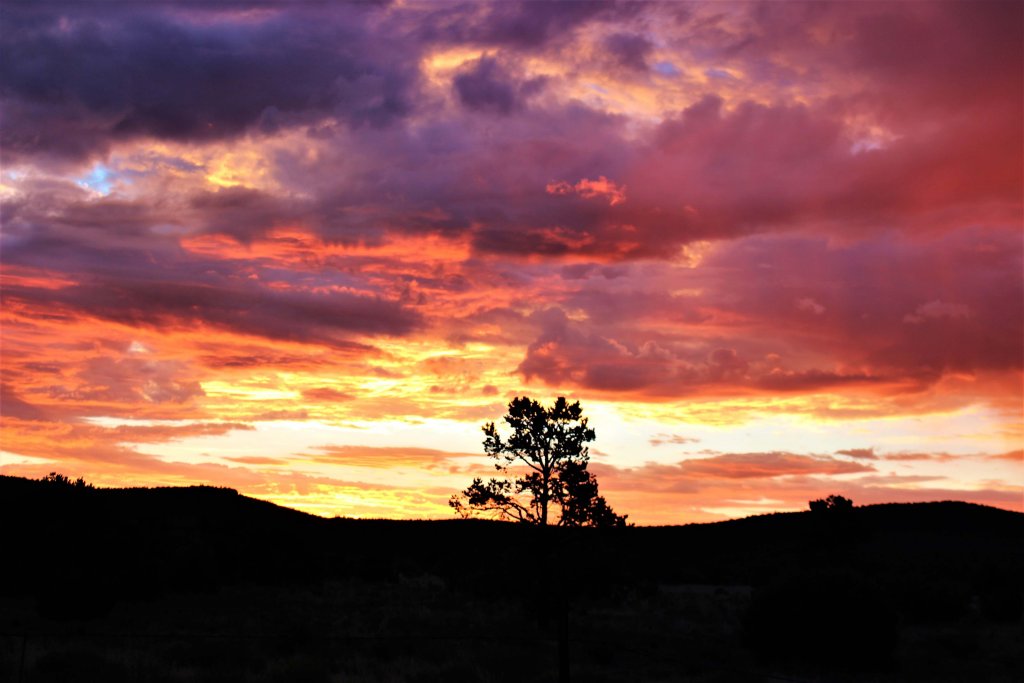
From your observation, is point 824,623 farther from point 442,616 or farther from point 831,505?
point 831,505

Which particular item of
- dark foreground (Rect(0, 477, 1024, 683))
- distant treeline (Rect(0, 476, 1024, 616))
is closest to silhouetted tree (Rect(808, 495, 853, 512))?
distant treeline (Rect(0, 476, 1024, 616))

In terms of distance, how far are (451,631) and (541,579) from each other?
4.62 metres

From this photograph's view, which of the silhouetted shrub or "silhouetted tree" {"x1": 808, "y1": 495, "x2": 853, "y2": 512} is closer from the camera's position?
the silhouetted shrub

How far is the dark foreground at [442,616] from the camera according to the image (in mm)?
31000

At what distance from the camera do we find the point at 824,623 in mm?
36750

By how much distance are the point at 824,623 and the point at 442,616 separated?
18836 millimetres

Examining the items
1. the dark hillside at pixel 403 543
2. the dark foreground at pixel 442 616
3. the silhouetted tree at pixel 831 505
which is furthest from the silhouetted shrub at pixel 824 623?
→ the silhouetted tree at pixel 831 505

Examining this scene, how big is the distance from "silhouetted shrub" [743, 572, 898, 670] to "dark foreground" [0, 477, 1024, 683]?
0.22 feet

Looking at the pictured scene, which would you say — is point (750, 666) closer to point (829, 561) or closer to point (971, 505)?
point (829, 561)

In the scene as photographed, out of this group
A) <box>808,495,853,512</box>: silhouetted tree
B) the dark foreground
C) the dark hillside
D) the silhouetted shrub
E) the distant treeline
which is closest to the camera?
the dark foreground

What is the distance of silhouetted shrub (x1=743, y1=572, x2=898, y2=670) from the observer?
118 feet

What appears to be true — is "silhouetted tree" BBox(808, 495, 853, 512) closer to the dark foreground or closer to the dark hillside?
the dark hillside

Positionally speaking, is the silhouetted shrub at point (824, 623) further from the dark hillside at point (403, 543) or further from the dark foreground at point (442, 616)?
the dark hillside at point (403, 543)

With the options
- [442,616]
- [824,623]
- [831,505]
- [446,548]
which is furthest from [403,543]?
[824,623]
